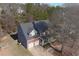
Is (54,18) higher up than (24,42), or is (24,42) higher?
(54,18)

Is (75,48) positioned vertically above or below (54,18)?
below

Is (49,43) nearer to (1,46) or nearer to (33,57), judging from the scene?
(33,57)

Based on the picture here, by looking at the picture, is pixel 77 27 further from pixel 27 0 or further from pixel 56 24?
pixel 27 0

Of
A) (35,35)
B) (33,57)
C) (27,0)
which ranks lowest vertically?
(33,57)

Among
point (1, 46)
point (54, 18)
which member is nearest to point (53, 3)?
point (54, 18)

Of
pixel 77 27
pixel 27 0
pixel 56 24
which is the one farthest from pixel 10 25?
pixel 77 27

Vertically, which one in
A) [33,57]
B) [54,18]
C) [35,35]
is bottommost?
[33,57]

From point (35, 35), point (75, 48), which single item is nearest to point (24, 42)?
point (35, 35)
